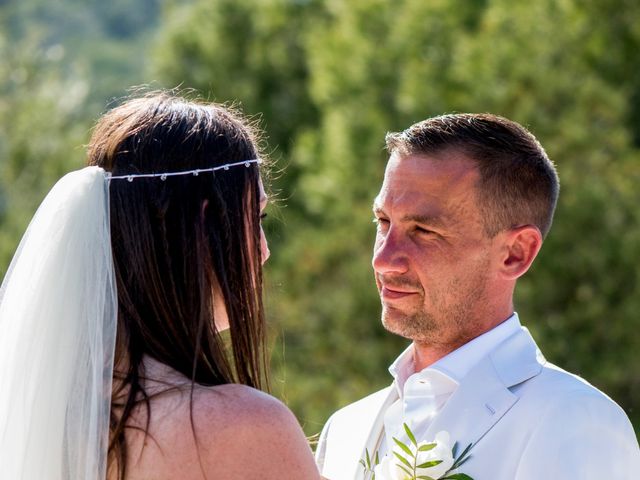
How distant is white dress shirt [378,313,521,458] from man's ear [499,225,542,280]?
0.59ft

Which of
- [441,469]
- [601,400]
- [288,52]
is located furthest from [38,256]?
[288,52]

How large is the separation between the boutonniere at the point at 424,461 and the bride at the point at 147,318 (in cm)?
51

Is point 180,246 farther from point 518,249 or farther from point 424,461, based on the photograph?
point 518,249

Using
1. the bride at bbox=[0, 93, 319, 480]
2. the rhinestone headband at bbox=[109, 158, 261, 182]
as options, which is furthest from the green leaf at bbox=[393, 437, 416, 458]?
the rhinestone headband at bbox=[109, 158, 261, 182]

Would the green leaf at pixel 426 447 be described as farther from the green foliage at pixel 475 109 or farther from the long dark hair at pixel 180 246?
the green foliage at pixel 475 109

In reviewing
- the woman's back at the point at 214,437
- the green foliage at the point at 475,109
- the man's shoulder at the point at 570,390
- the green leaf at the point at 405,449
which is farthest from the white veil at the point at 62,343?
the green foliage at the point at 475,109

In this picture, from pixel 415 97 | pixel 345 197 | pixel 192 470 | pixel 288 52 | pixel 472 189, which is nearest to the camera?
pixel 192 470

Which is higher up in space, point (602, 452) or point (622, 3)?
point (622, 3)

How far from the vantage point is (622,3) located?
12.0 m

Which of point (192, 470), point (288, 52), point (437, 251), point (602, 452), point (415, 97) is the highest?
point (288, 52)

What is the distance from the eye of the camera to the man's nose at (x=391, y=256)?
3385mm

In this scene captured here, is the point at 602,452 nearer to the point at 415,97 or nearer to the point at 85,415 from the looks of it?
the point at 85,415

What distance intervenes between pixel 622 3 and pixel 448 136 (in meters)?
9.34

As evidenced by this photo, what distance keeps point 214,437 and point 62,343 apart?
1.61ft
